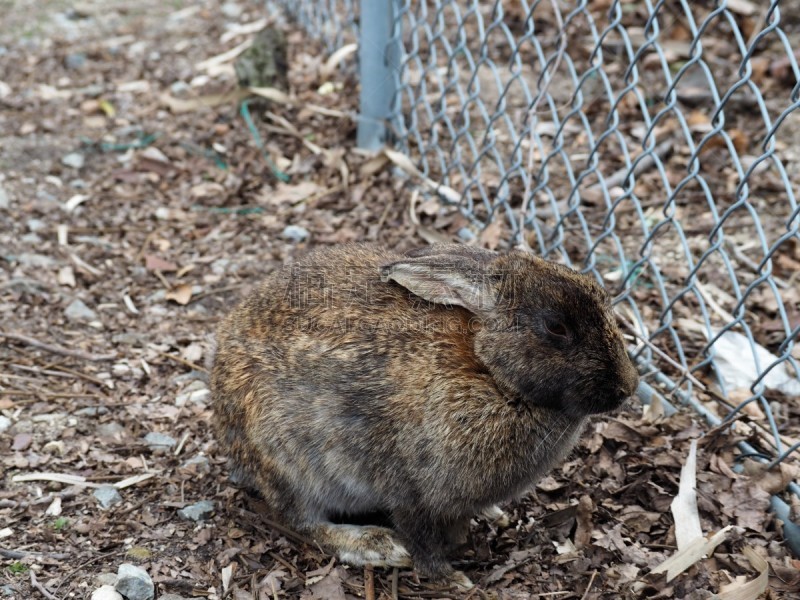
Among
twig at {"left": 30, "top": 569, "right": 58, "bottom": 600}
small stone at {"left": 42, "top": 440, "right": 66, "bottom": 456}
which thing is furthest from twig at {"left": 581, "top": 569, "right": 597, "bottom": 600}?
small stone at {"left": 42, "top": 440, "right": 66, "bottom": 456}

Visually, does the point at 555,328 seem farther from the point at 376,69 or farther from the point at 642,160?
the point at 376,69

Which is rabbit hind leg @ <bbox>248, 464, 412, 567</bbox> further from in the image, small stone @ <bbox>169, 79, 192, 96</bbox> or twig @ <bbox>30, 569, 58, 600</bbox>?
small stone @ <bbox>169, 79, 192, 96</bbox>

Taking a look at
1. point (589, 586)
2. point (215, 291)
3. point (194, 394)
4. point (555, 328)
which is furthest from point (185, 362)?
point (589, 586)

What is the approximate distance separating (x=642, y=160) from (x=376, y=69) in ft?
6.32

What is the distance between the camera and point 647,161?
20.7 ft

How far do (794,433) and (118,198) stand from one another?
4.62 meters

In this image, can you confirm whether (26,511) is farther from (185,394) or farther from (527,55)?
(527,55)

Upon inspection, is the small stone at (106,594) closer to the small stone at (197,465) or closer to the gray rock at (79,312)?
the small stone at (197,465)

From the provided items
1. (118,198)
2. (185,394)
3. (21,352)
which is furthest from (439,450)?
(118,198)

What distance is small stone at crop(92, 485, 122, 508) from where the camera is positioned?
4031 mm

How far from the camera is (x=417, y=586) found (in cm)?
384

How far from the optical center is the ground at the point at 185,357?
376 cm

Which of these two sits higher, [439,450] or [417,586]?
[439,450]

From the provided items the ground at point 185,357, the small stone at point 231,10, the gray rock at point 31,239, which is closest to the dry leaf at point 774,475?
the ground at point 185,357
